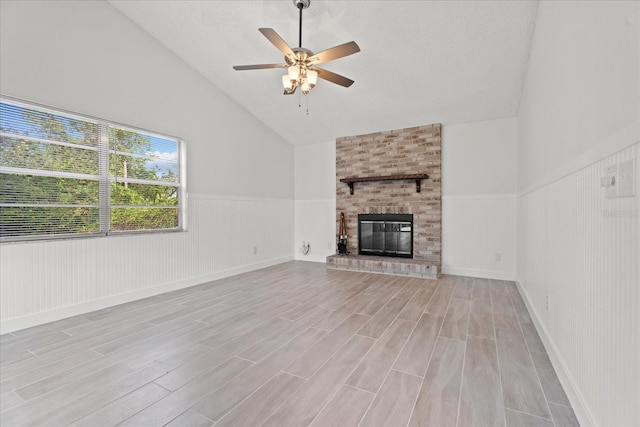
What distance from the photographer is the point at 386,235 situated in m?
5.60

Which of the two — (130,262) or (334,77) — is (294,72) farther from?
(130,262)

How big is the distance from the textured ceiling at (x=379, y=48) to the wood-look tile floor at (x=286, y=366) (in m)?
2.95

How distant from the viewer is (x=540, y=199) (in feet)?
8.53

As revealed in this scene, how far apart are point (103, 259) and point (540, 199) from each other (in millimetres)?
4670

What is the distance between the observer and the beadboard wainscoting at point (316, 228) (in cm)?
628

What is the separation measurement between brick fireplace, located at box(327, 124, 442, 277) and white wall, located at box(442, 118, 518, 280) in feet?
0.64

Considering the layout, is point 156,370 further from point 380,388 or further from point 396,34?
point 396,34

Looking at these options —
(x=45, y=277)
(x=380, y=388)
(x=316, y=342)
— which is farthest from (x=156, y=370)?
(x=45, y=277)

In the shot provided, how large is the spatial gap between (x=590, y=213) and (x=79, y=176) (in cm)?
447

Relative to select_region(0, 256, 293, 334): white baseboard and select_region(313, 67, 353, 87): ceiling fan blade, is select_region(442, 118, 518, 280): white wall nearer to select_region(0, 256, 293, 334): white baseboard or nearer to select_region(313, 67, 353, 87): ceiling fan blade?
select_region(313, 67, 353, 87): ceiling fan blade

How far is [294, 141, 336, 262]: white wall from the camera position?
247 inches

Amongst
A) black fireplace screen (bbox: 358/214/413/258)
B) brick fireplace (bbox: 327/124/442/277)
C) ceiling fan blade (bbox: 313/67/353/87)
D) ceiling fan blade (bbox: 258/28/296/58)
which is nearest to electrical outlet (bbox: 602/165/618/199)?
ceiling fan blade (bbox: 313/67/353/87)

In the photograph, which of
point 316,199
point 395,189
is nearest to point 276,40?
point 395,189

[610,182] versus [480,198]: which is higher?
[480,198]
